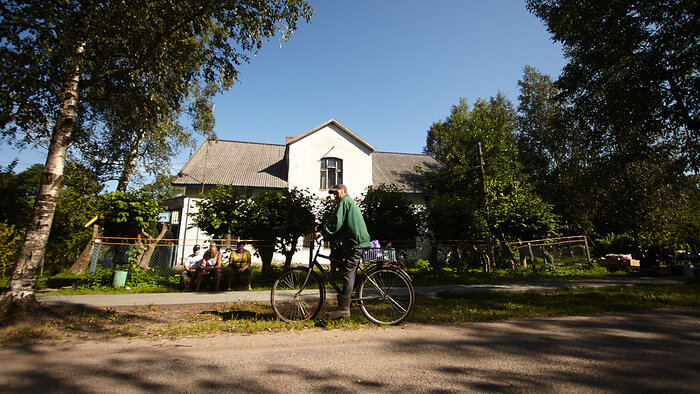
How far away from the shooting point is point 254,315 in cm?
525

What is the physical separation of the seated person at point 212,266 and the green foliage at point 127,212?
272cm

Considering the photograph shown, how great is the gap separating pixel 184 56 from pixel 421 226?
33.5 ft

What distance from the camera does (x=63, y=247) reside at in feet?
44.5

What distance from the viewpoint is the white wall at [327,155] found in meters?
20.5

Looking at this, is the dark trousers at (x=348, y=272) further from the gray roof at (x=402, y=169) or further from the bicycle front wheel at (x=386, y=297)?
the gray roof at (x=402, y=169)

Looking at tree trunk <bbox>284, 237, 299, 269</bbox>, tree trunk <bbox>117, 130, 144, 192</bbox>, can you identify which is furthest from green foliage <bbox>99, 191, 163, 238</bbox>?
tree trunk <bbox>117, 130, 144, 192</bbox>

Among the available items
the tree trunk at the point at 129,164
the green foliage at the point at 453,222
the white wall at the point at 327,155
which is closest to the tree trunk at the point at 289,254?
the green foliage at the point at 453,222

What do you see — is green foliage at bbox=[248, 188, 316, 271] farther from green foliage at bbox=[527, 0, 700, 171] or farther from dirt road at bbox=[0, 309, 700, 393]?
green foliage at bbox=[527, 0, 700, 171]

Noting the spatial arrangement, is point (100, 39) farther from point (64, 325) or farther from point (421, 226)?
point (421, 226)

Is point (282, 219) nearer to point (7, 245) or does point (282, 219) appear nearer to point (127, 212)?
point (127, 212)

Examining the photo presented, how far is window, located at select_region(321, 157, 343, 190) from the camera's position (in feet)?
67.9

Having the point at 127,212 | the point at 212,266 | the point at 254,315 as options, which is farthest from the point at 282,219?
the point at 254,315

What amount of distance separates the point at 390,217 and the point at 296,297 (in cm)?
813

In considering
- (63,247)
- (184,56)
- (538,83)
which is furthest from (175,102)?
(538,83)
